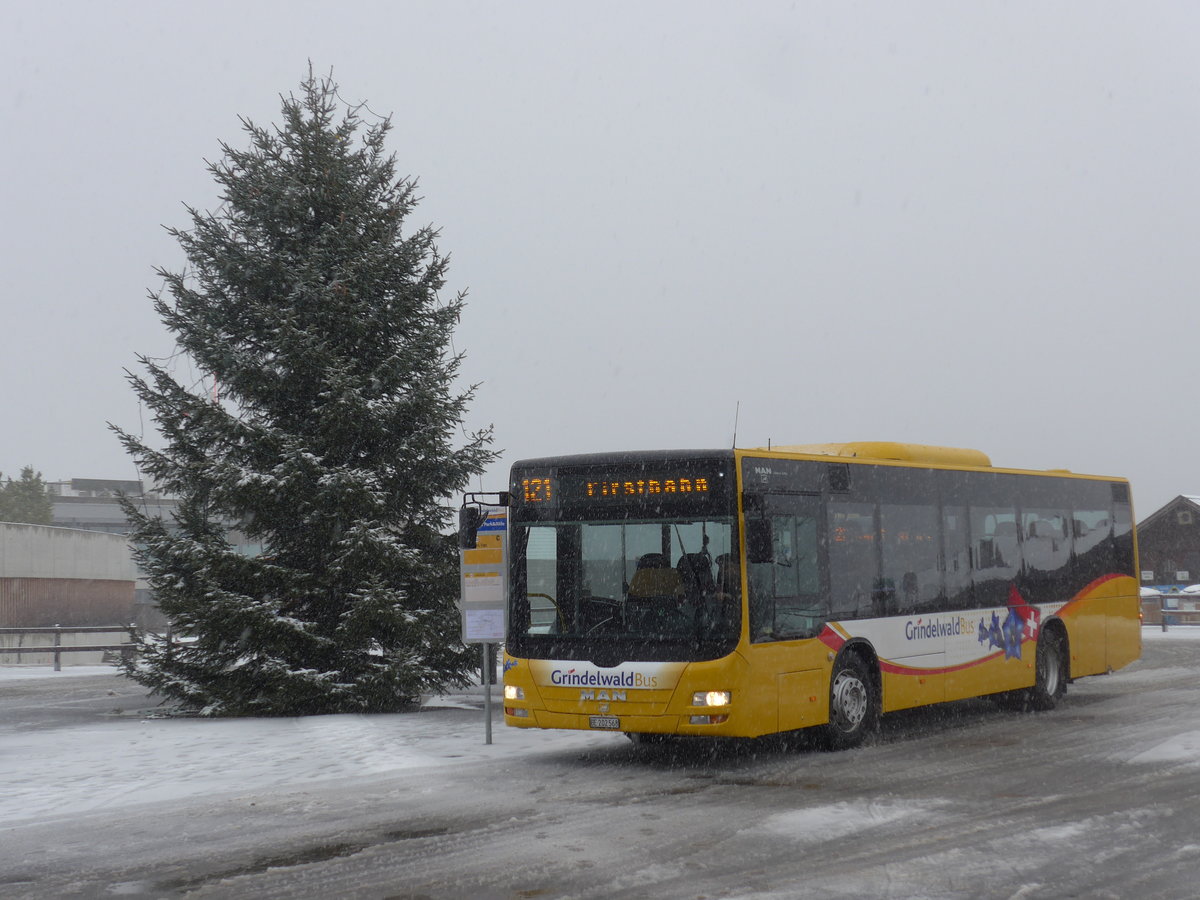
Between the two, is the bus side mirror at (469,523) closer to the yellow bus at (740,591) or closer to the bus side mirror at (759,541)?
the yellow bus at (740,591)

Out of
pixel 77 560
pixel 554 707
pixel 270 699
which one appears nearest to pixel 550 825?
pixel 554 707

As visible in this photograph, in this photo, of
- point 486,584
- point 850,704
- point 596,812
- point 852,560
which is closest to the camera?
point 596,812

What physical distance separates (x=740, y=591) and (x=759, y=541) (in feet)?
1.63

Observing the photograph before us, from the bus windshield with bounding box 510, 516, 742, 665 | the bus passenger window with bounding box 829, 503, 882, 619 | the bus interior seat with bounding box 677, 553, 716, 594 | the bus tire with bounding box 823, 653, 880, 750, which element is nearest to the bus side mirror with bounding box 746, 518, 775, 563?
the bus windshield with bounding box 510, 516, 742, 665

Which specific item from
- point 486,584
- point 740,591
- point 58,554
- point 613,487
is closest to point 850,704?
Answer: point 740,591

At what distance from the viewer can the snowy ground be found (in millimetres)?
7020

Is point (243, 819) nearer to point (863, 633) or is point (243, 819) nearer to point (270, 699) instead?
point (863, 633)

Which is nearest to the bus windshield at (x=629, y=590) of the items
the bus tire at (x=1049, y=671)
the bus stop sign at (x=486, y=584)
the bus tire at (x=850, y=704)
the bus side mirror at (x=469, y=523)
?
the bus side mirror at (x=469, y=523)

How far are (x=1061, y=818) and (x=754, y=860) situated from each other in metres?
2.41

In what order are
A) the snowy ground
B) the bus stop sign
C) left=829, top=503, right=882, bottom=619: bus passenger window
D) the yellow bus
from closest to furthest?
the snowy ground, the yellow bus, left=829, top=503, right=882, bottom=619: bus passenger window, the bus stop sign

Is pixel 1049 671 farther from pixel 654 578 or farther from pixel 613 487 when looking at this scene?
pixel 613 487

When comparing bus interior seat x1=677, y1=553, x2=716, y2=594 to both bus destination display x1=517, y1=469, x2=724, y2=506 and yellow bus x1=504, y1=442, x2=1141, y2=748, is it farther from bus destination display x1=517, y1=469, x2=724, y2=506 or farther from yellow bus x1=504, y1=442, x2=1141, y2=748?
bus destination display x1=517, y1=469, x2=724, y2=506

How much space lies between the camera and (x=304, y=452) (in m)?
16.1

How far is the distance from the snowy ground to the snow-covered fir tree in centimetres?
139
